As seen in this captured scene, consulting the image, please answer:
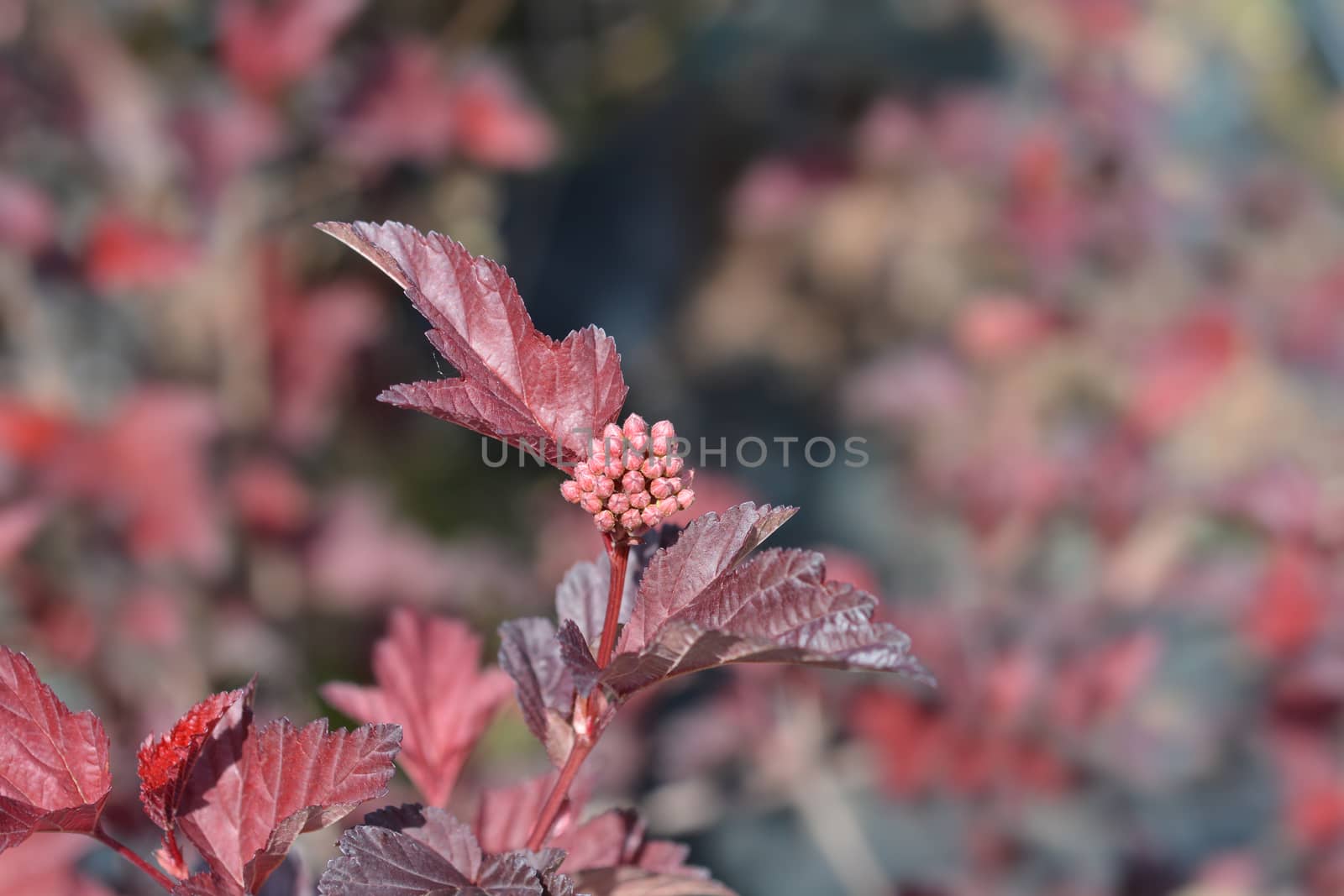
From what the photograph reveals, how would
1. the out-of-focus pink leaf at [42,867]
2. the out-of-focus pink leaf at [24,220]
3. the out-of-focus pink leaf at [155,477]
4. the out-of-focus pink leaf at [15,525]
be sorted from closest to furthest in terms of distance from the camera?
1. the out-of-focus pink leaf at [42,867]
2. the out-of-focus pink leaf at [15,525]
3. the out-of-focus pink leaf at [24,220]
4. the out-of-focus pink leaf at [155,477]

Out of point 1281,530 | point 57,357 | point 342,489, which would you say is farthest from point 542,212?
point 1281,530

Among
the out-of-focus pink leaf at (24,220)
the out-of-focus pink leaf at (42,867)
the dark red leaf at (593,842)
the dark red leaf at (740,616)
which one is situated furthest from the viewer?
the out-of-focus pink leaf at (24,220)

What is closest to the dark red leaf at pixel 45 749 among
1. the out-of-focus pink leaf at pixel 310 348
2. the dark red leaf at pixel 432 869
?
the dark red leaf at pixel 432 869

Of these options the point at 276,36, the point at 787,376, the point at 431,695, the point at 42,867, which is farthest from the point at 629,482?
the point at 787,376

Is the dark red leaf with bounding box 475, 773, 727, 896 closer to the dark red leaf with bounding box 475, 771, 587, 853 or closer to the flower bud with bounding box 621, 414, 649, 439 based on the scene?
the dark red leaf with bounding box 475, 771, 587, 853

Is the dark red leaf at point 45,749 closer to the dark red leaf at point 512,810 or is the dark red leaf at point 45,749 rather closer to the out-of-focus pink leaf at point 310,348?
the dark red leaf at point 512,810
